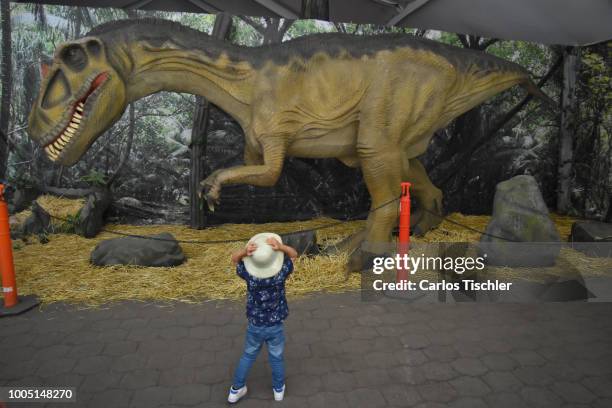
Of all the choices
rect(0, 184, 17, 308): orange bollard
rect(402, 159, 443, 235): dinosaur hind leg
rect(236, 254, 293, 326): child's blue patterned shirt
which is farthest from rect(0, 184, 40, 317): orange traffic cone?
rect(402, 159, 443, 235): dinosaur hind leg

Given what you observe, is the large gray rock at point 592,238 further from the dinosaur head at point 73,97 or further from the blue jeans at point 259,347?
the dinosaur head at point 73,97

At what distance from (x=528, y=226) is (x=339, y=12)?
14.4ft

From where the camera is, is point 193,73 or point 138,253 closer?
point 193,73

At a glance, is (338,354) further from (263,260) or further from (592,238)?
(592,238)

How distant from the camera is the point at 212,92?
3863 mm

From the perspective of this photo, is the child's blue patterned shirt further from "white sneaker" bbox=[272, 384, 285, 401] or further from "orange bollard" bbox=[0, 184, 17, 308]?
"orange bollard" bbox=[0, 184, 17, 308]

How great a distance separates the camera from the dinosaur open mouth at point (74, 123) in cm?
333

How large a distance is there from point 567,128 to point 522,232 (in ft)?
11.2

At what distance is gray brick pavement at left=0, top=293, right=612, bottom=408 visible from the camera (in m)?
2.10

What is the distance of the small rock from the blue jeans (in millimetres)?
2249

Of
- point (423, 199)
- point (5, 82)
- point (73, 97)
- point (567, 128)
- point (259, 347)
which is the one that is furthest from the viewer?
point (567, 128)

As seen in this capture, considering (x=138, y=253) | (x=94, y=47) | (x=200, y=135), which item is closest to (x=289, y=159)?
(x=200, y=135)

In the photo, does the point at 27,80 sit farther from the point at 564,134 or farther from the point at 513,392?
the point at 564,134

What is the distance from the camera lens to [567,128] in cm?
641
